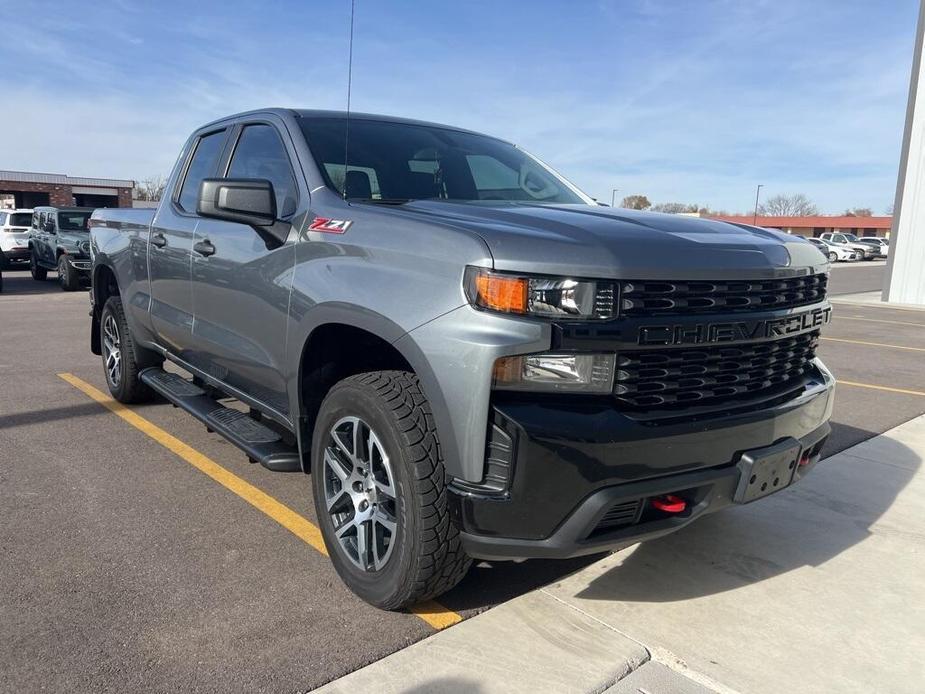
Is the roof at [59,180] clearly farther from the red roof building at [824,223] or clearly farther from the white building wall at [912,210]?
the red roof building at [824,223]

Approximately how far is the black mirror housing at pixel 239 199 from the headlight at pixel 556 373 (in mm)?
1426

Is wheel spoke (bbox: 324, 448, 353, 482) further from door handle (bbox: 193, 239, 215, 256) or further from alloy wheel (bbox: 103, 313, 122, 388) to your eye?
alloy wheel (bbox: 103, 313, 122, 388)

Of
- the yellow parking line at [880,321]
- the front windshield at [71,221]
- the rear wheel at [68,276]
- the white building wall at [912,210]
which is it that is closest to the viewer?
the yellow parking line at [880,321]

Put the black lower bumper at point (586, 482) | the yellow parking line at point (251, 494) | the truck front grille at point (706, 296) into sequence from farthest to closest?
the yellow parking line at point (251, 494) < the truck front grille at point (706, 296) < the black lower bumper at point (586, 482)

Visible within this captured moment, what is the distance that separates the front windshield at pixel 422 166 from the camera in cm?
354

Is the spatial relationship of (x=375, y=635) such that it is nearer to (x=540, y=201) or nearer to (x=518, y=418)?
(x=518, y=418)

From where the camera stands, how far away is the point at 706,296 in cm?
263

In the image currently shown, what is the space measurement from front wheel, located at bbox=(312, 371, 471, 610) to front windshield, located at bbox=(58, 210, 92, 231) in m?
16.0

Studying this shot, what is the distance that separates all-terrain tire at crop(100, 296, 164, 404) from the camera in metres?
5.59

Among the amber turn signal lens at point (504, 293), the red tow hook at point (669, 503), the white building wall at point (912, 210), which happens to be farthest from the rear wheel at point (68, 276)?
the white building wall at point (912, 210)

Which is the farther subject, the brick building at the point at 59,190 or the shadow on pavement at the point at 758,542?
the brick building at the point at 59,190

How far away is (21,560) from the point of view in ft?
10.9

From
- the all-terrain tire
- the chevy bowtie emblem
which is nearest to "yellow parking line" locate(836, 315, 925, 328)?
the all-terrain tire

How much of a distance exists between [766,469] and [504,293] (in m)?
1.19
